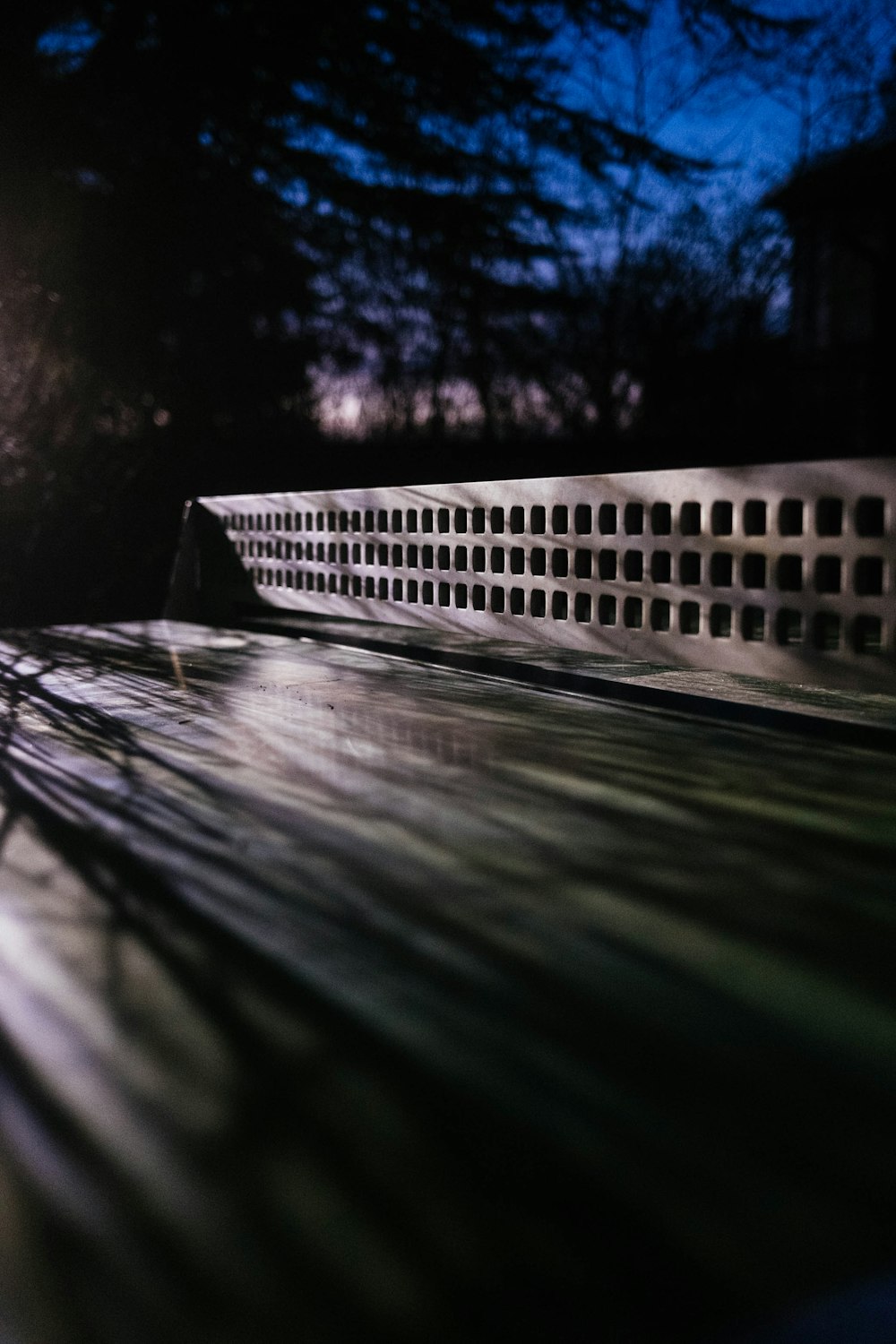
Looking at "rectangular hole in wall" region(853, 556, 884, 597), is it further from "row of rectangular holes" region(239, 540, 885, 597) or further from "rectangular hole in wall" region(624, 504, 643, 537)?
"rectangular hole in wall" region(624, 504, 643, 537)

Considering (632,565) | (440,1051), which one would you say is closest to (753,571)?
(632,565)

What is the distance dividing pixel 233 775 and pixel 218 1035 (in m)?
1.18

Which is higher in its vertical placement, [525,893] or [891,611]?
[891,611]

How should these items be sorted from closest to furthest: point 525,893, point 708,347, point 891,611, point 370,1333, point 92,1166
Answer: point 370,1333 < point 92,1166 < point 525,893 < point 891,611 < point 708,347

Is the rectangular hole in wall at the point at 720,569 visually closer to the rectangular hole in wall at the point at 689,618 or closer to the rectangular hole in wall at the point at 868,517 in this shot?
the rectangular hole in wall at the point at 689,618

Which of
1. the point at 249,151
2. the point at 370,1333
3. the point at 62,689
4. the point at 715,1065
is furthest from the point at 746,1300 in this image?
the point at 249,151

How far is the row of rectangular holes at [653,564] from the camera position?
108 inches

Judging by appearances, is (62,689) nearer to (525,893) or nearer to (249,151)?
(525,893)

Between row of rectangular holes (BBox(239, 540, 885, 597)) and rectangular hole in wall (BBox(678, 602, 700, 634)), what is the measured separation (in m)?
0.06

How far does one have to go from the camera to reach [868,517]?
8.64ft

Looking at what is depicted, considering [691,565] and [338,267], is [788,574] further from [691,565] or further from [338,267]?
[338,267]

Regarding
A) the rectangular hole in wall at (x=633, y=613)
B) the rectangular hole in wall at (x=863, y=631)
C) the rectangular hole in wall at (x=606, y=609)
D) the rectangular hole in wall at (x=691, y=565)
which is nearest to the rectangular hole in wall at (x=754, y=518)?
the rectangular hole in wall at (x=691, y=565)

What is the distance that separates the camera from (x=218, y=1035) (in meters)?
1.16

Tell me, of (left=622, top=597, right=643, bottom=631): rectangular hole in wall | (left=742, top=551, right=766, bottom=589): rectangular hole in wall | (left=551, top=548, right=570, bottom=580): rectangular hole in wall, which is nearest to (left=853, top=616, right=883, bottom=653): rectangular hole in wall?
(left=742, top=551, right=766, bottom=589): rectangular hole in wall
